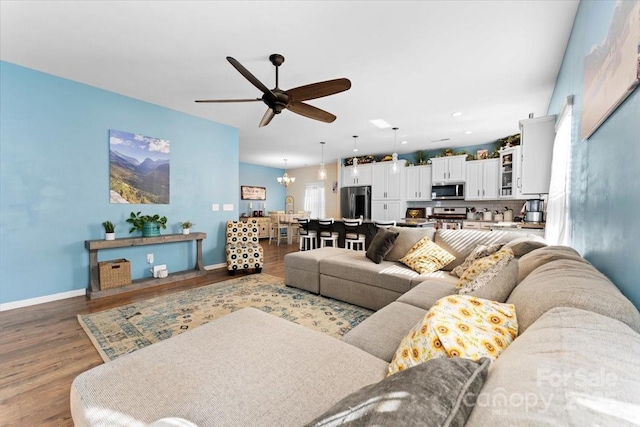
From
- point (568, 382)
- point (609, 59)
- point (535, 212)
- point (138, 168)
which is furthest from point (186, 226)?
point (535, 212)

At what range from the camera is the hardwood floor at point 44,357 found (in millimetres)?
1495

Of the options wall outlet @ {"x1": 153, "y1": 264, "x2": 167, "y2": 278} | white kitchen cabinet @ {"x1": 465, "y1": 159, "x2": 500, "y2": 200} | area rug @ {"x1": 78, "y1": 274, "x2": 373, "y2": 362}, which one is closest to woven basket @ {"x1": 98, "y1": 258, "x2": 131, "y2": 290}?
wall outlet @ {"x1": 153, "y1": 264, "x2": 167, "y2": 278}

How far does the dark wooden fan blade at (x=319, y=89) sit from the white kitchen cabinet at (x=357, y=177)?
5143 millimetres

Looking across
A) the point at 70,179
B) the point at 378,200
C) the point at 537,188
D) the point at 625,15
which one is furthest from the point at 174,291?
the point at 378,200

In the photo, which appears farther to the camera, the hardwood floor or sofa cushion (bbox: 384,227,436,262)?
sofa cushion (bbox: 384,227,436,262)

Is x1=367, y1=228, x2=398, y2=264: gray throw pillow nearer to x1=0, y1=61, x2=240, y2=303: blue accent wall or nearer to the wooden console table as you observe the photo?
the wooden console table

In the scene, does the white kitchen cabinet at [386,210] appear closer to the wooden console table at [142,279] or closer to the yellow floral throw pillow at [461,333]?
the wooden console table at [142,279]

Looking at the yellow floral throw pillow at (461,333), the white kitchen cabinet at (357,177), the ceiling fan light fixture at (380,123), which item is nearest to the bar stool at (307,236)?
the ceiling fan light fixture at (380,123)

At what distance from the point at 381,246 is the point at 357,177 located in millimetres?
4771

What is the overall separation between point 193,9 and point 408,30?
1.79 metres

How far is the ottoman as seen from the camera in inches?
131

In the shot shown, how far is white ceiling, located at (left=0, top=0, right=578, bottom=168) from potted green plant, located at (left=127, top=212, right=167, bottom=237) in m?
1.28

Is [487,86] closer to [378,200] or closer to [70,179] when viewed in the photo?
[378,200]

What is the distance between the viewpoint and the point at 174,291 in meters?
3.48
